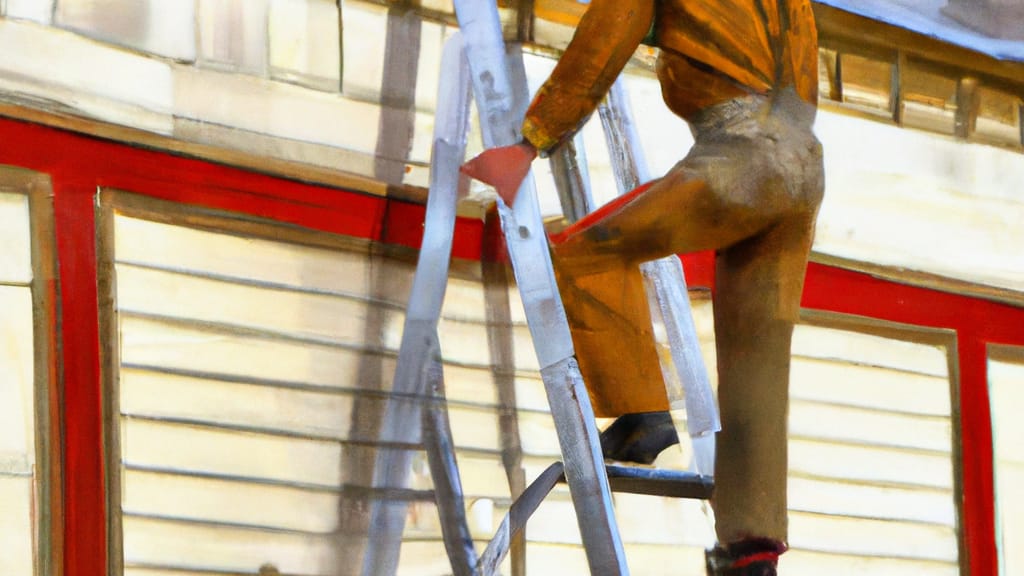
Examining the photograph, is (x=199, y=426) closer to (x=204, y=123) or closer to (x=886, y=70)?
(x=204, y=123)

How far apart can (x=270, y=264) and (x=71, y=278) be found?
227 millimetres

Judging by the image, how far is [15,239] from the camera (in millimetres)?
1581

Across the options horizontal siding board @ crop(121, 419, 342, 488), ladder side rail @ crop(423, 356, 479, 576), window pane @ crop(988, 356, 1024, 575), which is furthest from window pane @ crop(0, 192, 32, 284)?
window pane @ crop(988, 356, 1024, 575)

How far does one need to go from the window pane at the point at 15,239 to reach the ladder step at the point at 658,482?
0.65m

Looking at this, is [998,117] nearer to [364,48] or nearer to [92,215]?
[364,48]

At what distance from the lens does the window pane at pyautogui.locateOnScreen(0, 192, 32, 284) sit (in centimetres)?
157

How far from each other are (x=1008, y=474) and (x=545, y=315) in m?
1.09

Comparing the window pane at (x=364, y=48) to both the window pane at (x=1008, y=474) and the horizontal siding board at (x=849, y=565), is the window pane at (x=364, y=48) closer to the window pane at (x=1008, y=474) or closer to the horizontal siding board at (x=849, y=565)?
the horizontal siding board at (x=849, y=565)

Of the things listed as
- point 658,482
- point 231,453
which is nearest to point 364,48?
point 231,453

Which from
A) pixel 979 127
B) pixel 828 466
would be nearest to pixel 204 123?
pixel 828 466

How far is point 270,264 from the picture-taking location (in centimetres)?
173

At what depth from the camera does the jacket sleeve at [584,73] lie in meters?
1.61

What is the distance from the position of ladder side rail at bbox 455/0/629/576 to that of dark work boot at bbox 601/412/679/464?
0.21 metres

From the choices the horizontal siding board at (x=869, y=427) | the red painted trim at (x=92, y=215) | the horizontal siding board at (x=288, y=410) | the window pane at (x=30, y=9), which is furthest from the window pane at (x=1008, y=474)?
the window pane at (x=30, y=9)
